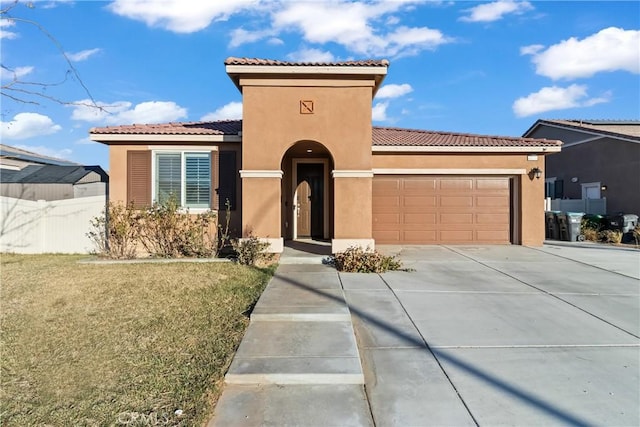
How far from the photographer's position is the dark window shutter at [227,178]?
1091cm

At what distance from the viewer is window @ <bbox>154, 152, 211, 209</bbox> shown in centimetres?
1096

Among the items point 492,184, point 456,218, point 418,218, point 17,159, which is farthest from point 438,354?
point 17,159

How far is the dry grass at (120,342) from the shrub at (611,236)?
13.7m

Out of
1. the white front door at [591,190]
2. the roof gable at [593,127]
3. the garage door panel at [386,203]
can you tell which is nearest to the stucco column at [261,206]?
the garage door panel at [386,203]

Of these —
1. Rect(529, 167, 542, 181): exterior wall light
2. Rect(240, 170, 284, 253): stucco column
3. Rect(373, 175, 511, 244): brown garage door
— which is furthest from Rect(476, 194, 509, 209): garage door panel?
Rect(240, 170, 284, 253): stucco column

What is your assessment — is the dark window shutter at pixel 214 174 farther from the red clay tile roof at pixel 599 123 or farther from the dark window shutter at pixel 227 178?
the red clay tile roof at pixel 599 123

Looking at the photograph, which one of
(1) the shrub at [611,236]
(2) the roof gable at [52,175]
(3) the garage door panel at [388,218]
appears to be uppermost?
(2) the roof gable at [52,175]

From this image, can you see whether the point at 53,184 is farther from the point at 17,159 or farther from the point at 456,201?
the point at 456,201

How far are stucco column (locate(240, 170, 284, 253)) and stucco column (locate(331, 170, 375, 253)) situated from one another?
149cm

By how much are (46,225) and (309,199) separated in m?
8.23

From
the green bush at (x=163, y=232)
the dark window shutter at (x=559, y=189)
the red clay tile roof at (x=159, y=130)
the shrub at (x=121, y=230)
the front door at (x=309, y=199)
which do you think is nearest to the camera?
the green bush at (x=163, y=232)

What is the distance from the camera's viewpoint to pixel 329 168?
43.4 ft

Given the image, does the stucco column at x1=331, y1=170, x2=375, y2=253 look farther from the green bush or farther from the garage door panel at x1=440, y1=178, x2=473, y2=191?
the garage door panel at x1=440, y1=178, x2=473, y2=191

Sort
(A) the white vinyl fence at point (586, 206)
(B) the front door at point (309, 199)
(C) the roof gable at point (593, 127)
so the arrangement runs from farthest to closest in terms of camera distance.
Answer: (C) the roof gable at point (593, 127), (A) the white vinyl fence at point (586, 206), (B) the front door at point (309, 199)
